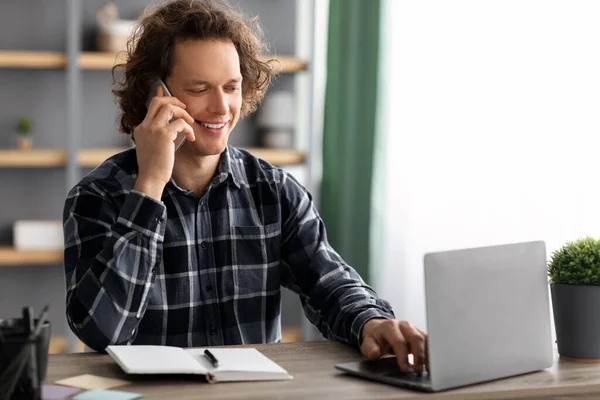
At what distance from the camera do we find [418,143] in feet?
11.1

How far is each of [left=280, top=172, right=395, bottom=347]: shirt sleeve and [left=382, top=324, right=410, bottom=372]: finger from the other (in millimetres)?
115

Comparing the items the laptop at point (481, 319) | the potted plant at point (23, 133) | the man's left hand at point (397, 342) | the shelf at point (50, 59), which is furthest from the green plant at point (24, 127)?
the laptop at point (481, 319)

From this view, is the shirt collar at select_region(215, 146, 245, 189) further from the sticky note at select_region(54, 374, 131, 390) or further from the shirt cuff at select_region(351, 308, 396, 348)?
the sticky note at select_region(54, 374, 131, 390)

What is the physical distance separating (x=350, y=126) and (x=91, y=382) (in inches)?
99.0

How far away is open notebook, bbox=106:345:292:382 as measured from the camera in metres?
1.48

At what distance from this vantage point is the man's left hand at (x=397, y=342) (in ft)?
5.21

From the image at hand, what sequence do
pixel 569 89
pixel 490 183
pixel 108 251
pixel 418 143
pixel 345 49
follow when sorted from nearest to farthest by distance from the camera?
pixel 108 251 → pixel 569 89 → pixel 490 183 → pixel 418 143 → pixel 345 49

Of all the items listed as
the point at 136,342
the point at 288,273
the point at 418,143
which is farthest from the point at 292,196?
the point at 418,143

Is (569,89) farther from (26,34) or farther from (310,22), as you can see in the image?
(26,34)

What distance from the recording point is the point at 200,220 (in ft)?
6.97

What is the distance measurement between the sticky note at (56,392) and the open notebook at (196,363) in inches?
4.0

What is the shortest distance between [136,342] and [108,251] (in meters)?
0.33

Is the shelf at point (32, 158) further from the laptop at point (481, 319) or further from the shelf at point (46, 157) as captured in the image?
the laptop at point (481, 319)

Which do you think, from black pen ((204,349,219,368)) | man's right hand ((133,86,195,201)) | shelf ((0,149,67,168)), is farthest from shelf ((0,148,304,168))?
black pen ((204,349,219,368))
